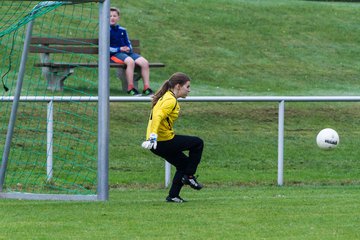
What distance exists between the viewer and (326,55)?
1066 inches

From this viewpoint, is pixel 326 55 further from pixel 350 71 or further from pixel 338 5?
pixel 338 5

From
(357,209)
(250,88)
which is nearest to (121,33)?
(250,88)

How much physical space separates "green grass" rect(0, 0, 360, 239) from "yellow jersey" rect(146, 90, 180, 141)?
32.6 inches

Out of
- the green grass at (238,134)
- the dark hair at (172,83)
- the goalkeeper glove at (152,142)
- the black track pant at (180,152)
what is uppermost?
the dark hair at (172,83)

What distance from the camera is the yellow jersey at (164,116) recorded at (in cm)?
1184

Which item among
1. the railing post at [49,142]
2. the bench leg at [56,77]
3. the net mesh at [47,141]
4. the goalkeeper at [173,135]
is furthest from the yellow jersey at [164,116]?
the bench leg at [56,77]

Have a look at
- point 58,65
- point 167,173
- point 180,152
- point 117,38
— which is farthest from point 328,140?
point 58,65

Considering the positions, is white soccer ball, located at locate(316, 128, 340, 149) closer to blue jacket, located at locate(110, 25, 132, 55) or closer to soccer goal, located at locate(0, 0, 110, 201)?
soccer goal, located at locate(0, 0, 110, 201)

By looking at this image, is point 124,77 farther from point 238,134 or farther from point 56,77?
point 238,134

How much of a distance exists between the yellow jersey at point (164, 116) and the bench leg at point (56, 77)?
748cm

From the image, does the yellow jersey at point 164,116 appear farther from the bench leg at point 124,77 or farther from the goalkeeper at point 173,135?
the bench leg at point 124,77

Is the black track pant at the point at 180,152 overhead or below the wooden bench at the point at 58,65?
overhead

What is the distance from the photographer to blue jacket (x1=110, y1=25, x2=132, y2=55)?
1920cm

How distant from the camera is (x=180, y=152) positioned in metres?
12.2
